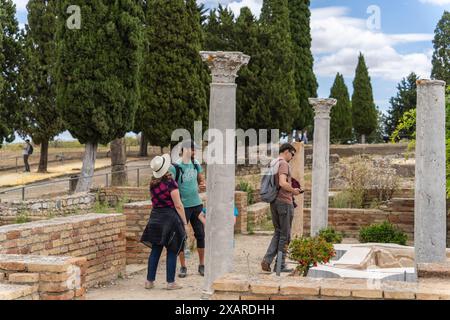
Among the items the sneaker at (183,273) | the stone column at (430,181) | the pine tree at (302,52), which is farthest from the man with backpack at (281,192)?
the pine tree at (302,52)

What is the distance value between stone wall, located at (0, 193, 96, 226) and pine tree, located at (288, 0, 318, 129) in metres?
19.4

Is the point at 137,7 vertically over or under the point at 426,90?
over

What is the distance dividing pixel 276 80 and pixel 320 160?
750 inches

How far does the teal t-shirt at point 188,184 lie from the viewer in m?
8.90

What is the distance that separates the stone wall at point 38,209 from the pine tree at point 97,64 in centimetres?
242

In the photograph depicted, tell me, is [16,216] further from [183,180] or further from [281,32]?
[281,32]

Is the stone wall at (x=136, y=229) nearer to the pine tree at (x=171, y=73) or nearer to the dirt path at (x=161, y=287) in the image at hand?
the dirt path at (x=161, y=287)

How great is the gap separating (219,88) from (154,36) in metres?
18.6

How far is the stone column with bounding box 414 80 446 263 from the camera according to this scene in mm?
7859

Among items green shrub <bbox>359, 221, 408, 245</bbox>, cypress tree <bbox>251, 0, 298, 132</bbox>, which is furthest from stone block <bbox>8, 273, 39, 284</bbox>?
cypress tree <bbox>251, 0, 298, 132</bbox>

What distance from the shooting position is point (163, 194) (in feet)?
26.2

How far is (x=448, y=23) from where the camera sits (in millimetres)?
44750

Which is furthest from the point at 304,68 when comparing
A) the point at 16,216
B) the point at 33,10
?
the point at 16,216

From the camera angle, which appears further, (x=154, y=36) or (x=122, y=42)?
(x=154, y=36)
